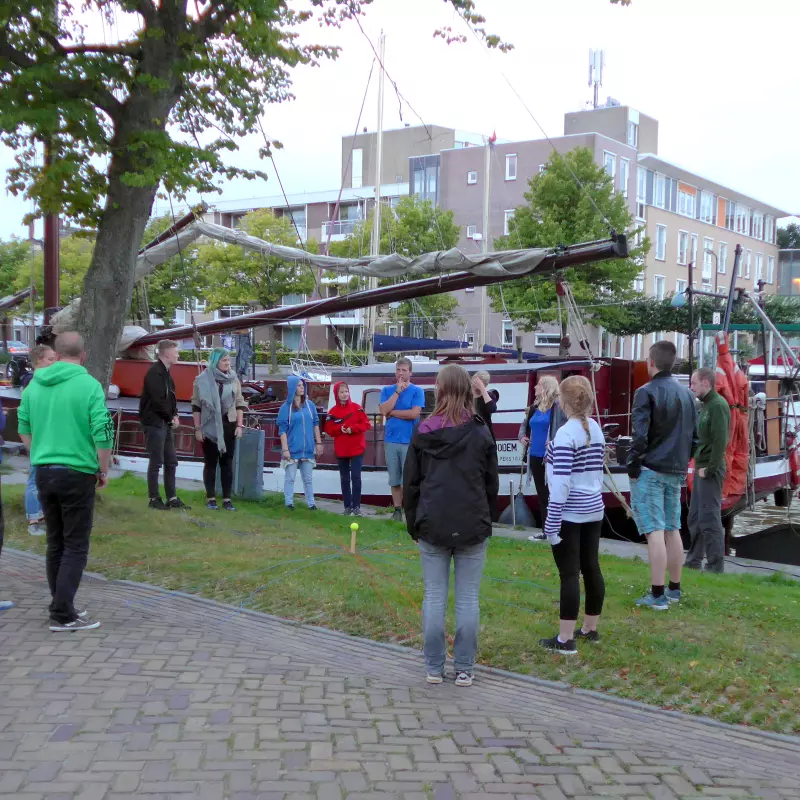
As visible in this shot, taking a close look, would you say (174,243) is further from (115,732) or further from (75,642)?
(115,732)

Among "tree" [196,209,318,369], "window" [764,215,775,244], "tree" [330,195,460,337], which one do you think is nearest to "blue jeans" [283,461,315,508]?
"tree" [330,195,460,337]

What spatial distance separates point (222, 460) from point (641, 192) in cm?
4674

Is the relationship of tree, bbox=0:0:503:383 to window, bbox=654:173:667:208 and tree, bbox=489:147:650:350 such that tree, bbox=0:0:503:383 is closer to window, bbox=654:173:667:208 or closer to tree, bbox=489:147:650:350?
tree, bbox=489:147:650:350

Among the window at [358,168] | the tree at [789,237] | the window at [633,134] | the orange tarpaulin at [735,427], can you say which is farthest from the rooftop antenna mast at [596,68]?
the orange tarpaulin at [735,427]

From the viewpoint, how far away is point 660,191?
55.2m

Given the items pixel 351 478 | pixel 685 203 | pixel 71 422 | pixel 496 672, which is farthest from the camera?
pixel 685 203

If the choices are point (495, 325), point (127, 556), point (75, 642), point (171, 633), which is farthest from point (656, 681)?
point (495, 325)

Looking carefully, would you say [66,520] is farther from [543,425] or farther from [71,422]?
[543,425]

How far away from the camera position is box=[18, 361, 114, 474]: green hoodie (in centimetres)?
589

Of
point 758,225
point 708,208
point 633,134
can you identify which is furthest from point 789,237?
point 633,134

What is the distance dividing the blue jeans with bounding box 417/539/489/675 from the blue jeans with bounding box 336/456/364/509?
6723mm

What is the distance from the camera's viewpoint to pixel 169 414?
10.6 meters

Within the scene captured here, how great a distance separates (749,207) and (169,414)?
6379cm

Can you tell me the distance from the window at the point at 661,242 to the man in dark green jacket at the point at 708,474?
1911 inches
